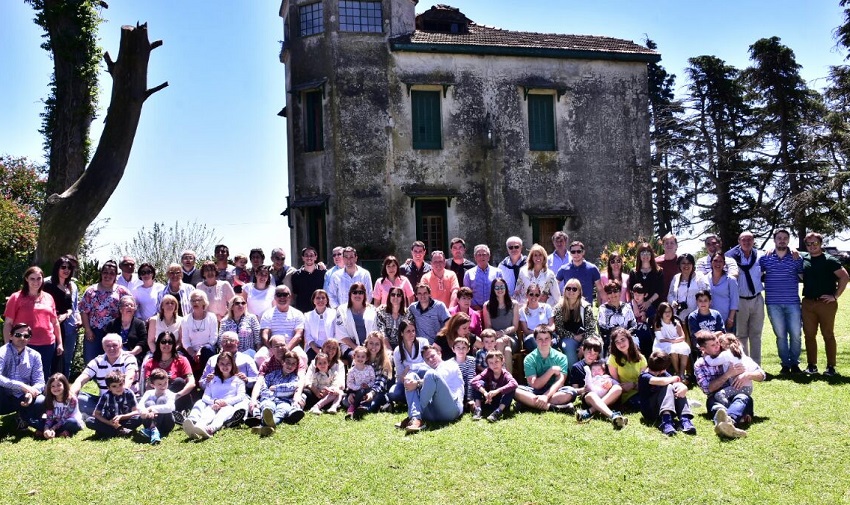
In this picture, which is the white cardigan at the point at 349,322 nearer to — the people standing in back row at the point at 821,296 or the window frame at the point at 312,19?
the people standing in back row at the point at 821,296

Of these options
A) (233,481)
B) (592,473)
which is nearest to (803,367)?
(592,473)

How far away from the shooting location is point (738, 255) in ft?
33.4

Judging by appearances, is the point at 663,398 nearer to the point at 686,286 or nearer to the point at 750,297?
the point at 686,286

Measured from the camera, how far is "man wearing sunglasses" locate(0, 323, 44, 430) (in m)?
8.52

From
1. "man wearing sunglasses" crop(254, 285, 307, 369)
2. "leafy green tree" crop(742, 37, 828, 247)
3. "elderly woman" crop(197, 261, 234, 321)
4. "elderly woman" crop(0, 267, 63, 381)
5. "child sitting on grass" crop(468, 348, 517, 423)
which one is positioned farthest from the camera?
"leafy green tree" crop(742, 37, 828, 247)

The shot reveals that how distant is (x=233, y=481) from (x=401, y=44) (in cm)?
1477

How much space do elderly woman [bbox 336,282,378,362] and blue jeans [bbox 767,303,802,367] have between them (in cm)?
530

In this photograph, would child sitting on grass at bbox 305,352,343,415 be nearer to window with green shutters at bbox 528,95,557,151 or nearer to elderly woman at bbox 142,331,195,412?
elderly woman at bbox 142,331,195,412

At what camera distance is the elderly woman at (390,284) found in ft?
33.4

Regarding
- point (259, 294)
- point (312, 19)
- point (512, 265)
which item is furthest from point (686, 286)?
point (312, 19)

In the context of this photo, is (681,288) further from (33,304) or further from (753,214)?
(753,214)

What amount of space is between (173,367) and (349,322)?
86.0 inches

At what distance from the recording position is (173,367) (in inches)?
346

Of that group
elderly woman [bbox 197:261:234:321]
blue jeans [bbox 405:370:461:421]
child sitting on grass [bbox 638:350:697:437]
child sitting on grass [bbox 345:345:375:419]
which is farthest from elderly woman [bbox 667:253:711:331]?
elderly woman [bbox 197:261:234:321]
